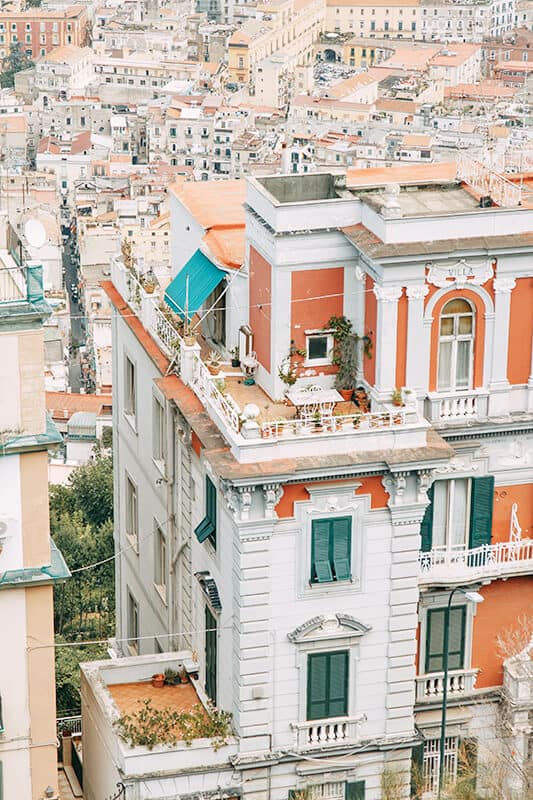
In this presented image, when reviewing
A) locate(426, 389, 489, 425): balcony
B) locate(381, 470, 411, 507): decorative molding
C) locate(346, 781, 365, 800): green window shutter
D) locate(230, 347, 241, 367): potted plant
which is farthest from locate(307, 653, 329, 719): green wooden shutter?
locate(230, 347, 241, 367): potted plant

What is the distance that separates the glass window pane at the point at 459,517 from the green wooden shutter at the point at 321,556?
433cm

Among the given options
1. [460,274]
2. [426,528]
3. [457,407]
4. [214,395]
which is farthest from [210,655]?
[460,274]

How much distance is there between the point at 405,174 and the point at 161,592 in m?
12.6

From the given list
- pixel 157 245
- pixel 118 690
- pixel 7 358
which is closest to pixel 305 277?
pixel 7 358

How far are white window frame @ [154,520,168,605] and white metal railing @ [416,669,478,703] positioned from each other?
738 centimetres

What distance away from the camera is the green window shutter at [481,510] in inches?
1681

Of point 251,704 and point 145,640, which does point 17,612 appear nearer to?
point 251,704

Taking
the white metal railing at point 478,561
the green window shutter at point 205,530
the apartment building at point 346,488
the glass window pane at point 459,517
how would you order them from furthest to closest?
the glass window pane at point 459,517, the white metal railing at point 478,561, the green window shutter at point 205,530, the apartment building at point 346,488

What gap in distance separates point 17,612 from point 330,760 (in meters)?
8.34

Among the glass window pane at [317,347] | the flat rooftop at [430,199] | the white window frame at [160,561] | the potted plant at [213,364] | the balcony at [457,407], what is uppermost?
the flat rooftop at [430,199]

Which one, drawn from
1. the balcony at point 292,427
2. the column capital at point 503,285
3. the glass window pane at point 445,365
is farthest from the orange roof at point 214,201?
the column capital at point 503,285

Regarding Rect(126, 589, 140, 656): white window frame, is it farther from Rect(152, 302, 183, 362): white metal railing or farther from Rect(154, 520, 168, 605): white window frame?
Rect(152, 302, 183, 362): white metal railing

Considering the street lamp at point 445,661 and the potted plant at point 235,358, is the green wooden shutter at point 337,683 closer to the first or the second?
the street lamp at point 445,661

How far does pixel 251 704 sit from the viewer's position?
4041 centimetres
